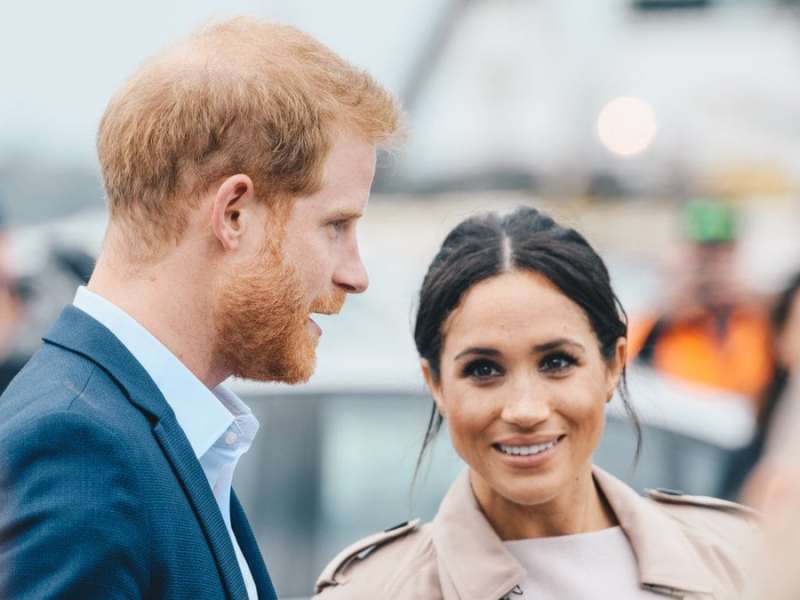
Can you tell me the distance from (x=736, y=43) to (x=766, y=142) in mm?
1107

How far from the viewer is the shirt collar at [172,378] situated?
210 centimetres

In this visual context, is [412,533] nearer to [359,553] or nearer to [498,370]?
[359,553]

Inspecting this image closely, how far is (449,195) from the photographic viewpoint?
7176 mm

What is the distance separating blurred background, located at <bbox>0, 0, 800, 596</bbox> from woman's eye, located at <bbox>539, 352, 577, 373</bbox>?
52cm

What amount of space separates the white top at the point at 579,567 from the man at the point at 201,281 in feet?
1.56

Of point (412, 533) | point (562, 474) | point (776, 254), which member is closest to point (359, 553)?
point (412, 533)

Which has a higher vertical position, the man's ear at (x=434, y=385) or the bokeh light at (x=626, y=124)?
the bokeh light at (x=626, y=124)

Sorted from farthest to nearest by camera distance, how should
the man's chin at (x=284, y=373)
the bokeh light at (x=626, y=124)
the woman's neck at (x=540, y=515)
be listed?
the bokeh light at (x=626, y=124) → the woman's neck at (x=540, y=515) → the man's chin at (x=284, y=373)

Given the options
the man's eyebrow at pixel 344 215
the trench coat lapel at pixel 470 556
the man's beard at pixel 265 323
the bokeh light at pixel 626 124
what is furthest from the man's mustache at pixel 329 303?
the bokeh light at pixel 626 124

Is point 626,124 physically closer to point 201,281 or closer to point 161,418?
point 201,281

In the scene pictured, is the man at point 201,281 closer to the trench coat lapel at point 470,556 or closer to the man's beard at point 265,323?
the man's beard at point 265,323

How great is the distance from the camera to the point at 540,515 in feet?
8.52

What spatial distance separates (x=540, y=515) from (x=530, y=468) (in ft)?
0.37

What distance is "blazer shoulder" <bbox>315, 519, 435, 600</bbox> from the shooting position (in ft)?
8.31
